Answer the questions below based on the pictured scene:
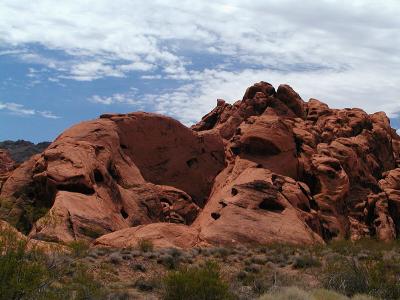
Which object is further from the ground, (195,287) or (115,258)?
(195,287)

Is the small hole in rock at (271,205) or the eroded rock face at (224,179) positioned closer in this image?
the eroded rock face at (224,179)

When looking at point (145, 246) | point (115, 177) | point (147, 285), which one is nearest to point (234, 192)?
point (115, 177)

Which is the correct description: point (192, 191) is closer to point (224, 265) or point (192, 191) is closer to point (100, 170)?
point (100, 170)

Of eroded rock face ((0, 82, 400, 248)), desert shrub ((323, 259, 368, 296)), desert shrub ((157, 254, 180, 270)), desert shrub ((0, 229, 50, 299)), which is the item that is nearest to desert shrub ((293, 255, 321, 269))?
desert shrub ((323, 259, 368, 296))

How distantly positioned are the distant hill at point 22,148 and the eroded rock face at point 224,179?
64.7 m

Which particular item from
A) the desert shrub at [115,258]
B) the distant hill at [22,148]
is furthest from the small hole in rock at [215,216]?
the distant hill at [22,148]

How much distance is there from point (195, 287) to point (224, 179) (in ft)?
97.5

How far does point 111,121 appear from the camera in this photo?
38.3m

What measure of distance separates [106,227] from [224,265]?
7.93 m

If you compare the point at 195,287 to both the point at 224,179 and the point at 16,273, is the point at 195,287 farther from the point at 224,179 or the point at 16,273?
the point at 224,179

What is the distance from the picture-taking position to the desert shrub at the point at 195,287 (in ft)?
39.4

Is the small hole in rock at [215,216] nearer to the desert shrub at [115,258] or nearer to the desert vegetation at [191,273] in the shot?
the desert vegetation at [191,273]

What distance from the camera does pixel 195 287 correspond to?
1201cm

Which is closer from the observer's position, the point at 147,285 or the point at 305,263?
the point at 147,285
